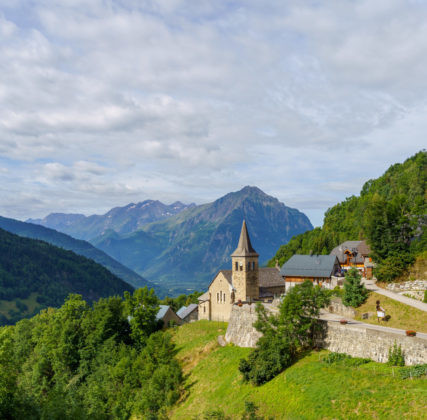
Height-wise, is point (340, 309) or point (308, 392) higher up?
point (340, 309)

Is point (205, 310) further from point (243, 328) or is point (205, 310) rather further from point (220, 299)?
point (243, 328)

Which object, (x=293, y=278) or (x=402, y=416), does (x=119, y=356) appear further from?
(x=402, y=416)

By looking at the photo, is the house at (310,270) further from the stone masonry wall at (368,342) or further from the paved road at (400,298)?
the stone masonry wall at (368,342)

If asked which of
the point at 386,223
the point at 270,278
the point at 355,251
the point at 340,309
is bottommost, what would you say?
the point at 340,309

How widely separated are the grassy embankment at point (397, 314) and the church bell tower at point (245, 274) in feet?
76.1

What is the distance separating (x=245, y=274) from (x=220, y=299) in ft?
28.3

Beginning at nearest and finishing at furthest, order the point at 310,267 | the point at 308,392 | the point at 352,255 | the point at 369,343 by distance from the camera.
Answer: the point at 308,392
the point at 369,343
the point at 310,267
the point at 352,255

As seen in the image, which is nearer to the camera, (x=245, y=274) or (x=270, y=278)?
(x=245, y=274)

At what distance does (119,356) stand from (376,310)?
44.6m

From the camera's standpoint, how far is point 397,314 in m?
48.6

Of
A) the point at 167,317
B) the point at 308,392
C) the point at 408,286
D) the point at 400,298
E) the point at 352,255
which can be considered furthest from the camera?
the point at 352,255

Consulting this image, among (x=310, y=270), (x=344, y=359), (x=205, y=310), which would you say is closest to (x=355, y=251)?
(x=310, y=270)

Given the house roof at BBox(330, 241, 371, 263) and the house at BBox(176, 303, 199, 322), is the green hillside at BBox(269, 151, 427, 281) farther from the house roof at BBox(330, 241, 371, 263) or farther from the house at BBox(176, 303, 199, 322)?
the house at BBox(176, 303, 199, 322)

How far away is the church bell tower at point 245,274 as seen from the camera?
72.1 metres
